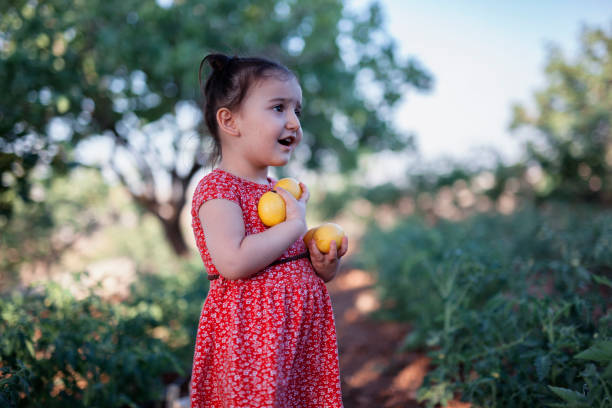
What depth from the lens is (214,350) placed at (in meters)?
1.41

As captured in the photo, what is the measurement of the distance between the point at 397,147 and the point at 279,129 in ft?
21.4

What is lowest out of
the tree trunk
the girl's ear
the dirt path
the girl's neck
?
the dirt path

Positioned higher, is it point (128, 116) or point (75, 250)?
point (128, 116)

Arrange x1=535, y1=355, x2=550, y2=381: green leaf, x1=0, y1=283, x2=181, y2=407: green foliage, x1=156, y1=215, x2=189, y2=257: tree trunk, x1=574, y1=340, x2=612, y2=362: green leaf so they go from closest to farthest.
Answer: x1=574, y1=340, x2=612, y2=362: green leaf → x1=535, y1=355, x2=550, y2=381: green leaf → x1=0, y1=283, x2=181, y2=407: green foliage → x1=156, y1=215, x2=189, y2=257: tree trunk

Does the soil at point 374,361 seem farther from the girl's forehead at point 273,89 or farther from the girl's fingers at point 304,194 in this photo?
the girl's forehead at point 273,89

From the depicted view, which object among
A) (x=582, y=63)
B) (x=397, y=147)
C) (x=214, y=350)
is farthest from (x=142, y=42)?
(x=582, y=63)

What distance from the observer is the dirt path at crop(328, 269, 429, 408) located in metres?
2.68

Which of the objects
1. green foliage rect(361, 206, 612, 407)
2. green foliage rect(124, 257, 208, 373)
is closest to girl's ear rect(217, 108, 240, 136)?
green foliage rect(361, 206, 612, 407)

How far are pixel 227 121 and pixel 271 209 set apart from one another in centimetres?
39

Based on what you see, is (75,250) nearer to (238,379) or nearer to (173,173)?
(173,173)

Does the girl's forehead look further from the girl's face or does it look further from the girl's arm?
the girl's arm

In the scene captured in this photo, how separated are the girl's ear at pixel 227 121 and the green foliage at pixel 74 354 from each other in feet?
4.10

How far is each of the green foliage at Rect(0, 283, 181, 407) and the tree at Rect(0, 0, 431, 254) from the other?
1567 mm

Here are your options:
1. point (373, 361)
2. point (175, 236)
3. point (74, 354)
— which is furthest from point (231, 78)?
point (175, 236)
